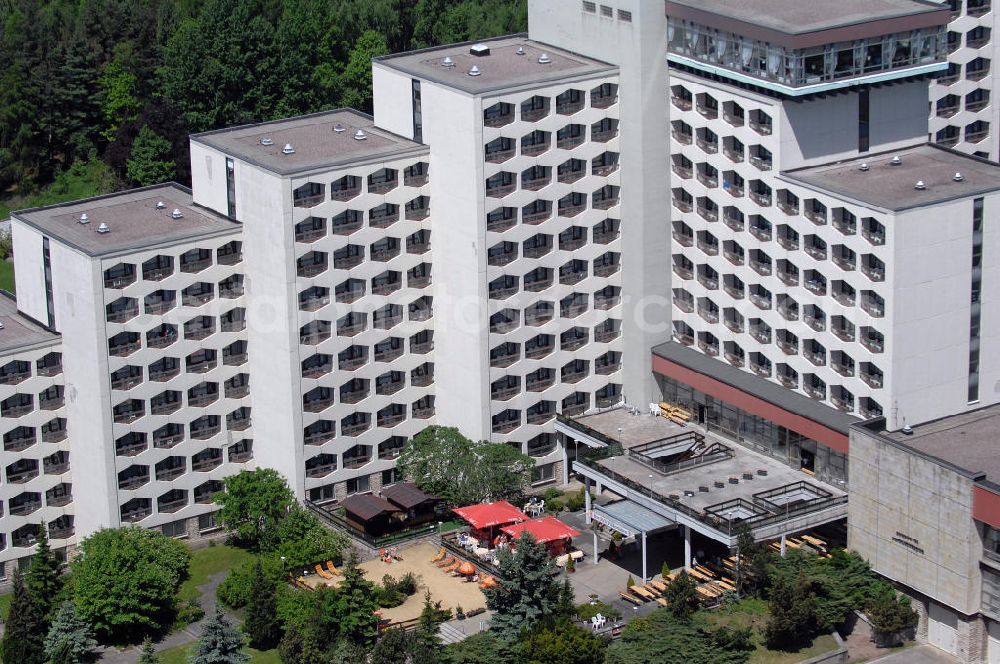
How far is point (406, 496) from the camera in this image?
130 metres

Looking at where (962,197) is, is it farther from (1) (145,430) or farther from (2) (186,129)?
(2) (186,129)

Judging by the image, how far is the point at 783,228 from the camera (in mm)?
125312

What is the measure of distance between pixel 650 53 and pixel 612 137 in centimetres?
635

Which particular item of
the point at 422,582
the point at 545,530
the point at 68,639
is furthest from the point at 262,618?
the point at 545,530

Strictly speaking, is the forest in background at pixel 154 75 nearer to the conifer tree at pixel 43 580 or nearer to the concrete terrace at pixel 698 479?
the conifer tree at pixel 43 580

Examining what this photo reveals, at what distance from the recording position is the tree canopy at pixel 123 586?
119 metres

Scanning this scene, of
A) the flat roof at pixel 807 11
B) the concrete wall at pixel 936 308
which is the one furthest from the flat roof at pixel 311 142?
the concrete wall at pixel 936 308

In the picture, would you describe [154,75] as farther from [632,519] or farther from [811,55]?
[632,519]

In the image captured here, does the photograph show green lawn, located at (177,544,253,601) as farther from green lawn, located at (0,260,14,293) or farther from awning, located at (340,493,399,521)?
green lawn, located at (0,260,14,293)

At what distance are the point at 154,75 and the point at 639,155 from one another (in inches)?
2792

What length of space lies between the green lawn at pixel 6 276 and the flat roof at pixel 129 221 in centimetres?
3486

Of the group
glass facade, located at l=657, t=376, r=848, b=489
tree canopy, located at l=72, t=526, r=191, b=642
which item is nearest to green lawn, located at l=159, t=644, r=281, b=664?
tree canopy, located at l=72, t=526, r=191, b=642

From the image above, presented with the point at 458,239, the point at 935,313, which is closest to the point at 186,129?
the point at 458,239

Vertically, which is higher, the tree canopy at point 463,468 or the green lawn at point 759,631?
the tree canopy at point 463,468
